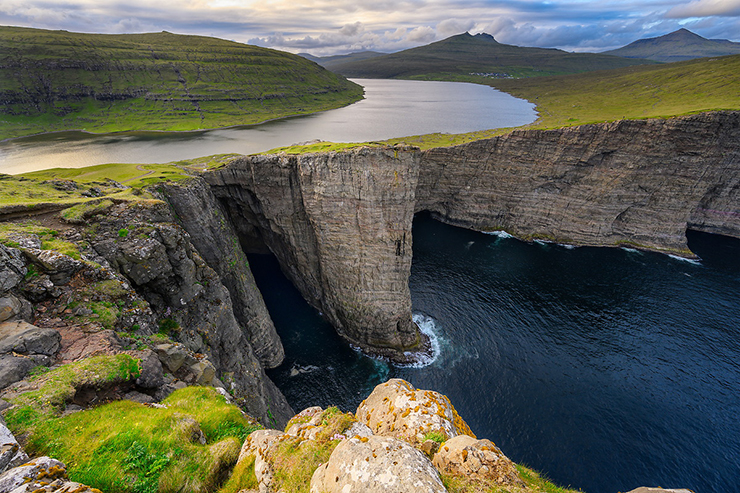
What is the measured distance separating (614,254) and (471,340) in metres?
51.7

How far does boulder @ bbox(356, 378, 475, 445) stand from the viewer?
13.5 meters

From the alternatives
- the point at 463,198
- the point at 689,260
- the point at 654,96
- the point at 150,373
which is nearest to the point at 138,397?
the point at 150,373

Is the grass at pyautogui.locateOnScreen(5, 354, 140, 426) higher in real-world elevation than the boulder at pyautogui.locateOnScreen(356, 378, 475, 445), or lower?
higher

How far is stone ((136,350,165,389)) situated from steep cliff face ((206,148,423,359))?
31310 millimetres

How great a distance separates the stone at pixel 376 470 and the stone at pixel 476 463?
1.70 meters

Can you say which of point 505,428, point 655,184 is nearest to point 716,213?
point 655,184

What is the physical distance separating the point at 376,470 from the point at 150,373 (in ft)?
43.1

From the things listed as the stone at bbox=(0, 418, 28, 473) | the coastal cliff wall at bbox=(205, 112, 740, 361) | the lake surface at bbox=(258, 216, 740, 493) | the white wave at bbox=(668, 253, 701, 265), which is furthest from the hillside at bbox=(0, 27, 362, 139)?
the white wave at bbox=(668, 253, 701, 265)

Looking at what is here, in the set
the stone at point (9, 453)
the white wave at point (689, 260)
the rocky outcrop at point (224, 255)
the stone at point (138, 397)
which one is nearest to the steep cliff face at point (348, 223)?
the rocky outcrop at point (224, 255)

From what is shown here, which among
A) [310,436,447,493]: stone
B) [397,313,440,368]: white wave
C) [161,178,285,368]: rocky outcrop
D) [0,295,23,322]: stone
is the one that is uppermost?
[0,295,23,322]: stone

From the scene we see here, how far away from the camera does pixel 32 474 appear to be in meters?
7.52

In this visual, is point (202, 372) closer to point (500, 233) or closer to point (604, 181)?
point (500, 233)

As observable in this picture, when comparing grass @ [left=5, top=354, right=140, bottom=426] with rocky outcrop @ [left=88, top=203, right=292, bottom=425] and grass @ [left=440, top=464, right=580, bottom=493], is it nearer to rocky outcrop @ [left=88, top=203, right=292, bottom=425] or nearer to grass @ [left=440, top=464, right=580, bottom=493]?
rocky outcrop @ [left=88, top=203, right=292, bottom=425]

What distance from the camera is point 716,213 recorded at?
3157 inches
